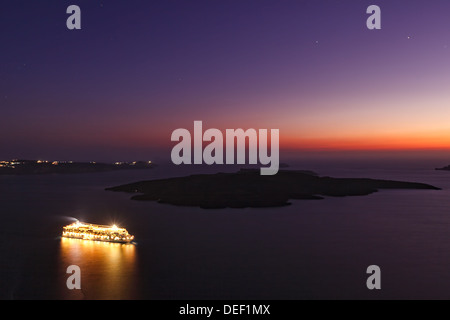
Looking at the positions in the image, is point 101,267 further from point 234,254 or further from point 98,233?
point 234,254

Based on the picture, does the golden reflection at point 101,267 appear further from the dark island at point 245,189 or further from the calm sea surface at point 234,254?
the dark island at point 245,189

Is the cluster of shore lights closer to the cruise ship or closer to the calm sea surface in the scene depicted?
the cruise ship

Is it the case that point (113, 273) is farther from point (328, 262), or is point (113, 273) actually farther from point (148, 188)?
point (148, 188)

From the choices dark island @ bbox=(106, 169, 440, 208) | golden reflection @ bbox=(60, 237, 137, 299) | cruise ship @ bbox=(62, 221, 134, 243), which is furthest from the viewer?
dark island @ bbox=(106, 169, 440, 208)

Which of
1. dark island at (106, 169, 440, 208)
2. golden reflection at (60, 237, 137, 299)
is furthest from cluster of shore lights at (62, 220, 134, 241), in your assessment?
dark island at (106, 169, 440, 208)

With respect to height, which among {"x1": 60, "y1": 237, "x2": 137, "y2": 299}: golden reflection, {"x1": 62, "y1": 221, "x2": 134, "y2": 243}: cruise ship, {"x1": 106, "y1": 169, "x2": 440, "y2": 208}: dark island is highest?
{"x1": 106, "y1": 169, "x2": 440, "y2": 208}: dark island

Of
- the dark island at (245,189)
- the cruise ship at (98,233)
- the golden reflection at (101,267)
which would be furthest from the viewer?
the dark island at (245,189)

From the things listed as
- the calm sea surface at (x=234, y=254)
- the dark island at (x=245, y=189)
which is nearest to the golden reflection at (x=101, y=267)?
the calm sea surface at (x=234, y=254)

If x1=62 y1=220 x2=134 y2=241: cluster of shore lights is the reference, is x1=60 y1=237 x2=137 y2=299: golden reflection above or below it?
below

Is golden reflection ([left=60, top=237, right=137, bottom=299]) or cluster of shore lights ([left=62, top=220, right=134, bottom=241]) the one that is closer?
golden reflection ([left=60, top=237, right=137, bottom=299])
